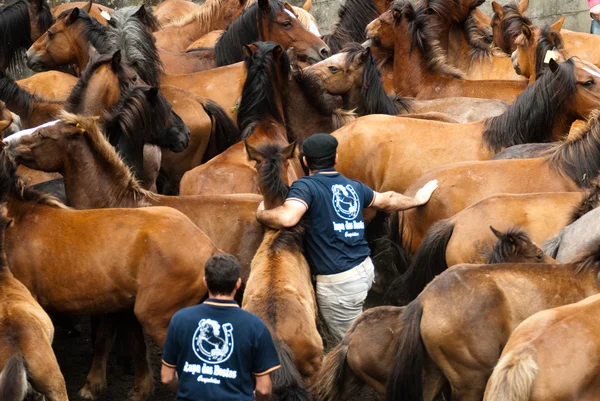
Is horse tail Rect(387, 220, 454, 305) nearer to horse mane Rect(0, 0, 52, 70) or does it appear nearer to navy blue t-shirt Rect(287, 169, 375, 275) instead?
navy blue t-shirt Rect(287, 169, 375, 275)

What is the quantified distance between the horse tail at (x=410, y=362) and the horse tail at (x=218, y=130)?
4.90 meters

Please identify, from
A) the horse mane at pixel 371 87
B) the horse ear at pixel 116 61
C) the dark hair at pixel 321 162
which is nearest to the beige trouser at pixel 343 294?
the dark hair at pixel 321 162

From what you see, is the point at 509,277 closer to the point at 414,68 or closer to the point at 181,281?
the point at 181,281

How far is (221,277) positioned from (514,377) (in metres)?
1.46

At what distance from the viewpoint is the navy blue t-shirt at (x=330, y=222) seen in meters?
6.85

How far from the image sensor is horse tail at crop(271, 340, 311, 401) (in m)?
5.72

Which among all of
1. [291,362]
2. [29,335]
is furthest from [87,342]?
[291,362]

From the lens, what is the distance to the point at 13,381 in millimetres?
5699

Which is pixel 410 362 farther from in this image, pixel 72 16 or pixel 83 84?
pixel 72 16

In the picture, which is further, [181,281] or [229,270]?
[181,281]

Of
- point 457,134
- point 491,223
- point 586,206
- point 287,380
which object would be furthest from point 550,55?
point 287,380

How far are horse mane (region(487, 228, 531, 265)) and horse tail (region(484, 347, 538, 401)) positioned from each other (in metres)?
1.53

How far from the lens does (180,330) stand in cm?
516

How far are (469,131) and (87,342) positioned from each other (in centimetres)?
372
